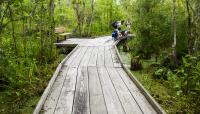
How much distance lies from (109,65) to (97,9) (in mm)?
15779

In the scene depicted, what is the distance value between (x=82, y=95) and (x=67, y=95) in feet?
0.95

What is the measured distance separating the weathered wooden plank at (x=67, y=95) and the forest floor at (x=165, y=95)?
6.05 ft

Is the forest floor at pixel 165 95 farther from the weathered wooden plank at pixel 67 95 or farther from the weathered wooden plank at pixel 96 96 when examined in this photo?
the weathered wooden plank at pixel 67 95

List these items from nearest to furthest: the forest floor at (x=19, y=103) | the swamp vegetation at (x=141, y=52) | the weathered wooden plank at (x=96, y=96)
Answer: the weathered wooden plank at (x=96, y=96)
the forest floor at (x=19, y=103)
the swamp vegetation at (x=141, y=52)

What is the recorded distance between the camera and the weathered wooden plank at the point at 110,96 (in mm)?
4523

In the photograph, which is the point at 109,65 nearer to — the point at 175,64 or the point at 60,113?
the point at 175,64

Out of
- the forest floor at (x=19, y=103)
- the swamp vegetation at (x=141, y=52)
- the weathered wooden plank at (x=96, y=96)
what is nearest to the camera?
the weathered wooden plank at (x=96, y=96)

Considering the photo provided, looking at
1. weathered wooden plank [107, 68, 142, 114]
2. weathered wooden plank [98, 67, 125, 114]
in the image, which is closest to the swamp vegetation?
weathered wooden plank [107, 68, 142, 114]

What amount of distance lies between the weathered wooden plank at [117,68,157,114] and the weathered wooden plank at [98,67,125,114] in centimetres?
36

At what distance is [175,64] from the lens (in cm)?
870

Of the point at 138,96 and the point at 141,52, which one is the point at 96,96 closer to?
the point at 138,96

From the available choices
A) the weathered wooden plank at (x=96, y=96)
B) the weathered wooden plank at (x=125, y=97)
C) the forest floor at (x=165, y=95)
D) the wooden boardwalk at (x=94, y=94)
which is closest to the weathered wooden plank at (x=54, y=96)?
the wooden boardwalk at (x=94, y=94)

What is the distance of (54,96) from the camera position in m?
5.23

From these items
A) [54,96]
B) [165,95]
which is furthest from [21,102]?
[165,95]
